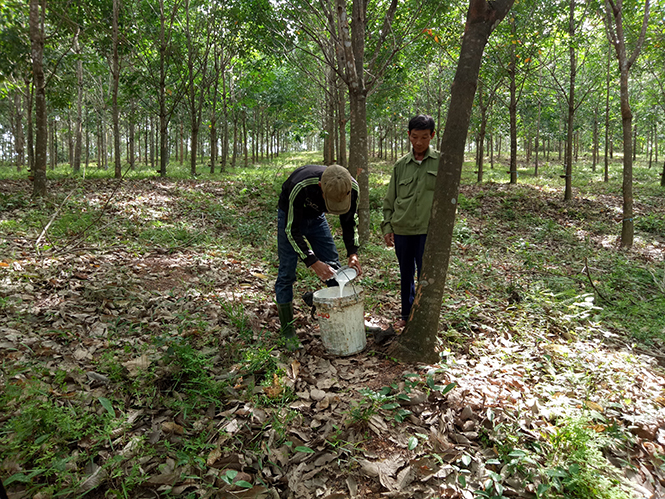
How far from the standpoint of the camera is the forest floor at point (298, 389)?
2018 millimetres

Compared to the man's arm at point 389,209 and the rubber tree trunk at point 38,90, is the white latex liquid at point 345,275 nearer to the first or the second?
the man's arm at point 389,209

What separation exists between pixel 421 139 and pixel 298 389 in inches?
91.7

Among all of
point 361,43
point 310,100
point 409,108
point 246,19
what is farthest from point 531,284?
point 409,108

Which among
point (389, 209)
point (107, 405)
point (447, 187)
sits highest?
point (447, 187)

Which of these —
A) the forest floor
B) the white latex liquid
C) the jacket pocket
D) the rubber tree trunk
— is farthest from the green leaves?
the rubber tree trunk

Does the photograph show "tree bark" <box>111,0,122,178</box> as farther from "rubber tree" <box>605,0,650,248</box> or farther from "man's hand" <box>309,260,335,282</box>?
"rubber tree" <box>605,0,650,248</box>

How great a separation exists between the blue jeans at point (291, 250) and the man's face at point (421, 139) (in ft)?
3.52

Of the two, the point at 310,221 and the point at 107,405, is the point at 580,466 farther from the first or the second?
the point at 107,405

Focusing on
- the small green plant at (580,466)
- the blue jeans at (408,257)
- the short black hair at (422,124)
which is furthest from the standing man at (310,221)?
the small green plant at (580,466)

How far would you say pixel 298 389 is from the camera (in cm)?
279

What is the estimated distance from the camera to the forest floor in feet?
6.62

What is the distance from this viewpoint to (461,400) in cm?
251

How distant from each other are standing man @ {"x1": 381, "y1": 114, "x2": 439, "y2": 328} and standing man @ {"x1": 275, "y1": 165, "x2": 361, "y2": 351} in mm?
443

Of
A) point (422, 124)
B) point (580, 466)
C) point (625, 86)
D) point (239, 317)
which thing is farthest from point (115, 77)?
point (580, 466)
